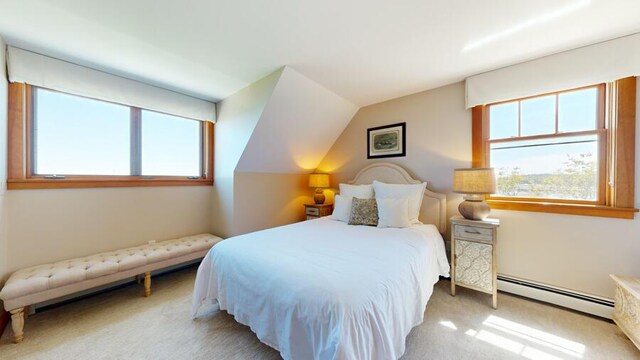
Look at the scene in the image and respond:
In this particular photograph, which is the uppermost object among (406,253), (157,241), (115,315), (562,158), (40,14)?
(40,14)

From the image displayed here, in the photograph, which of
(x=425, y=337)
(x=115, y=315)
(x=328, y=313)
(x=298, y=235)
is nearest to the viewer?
(x=328, y=313)

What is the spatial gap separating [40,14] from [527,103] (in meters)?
4.29

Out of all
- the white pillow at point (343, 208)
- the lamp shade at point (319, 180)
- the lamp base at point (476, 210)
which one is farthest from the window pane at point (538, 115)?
the lamp shade at point (319, 180)

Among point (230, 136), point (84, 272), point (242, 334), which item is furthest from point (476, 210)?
point (84, 272)

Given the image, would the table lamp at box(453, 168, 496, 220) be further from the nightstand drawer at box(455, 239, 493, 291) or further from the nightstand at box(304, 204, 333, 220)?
the nightstand at box(304, 204, 333, 220)

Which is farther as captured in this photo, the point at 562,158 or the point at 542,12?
the point at 562,158

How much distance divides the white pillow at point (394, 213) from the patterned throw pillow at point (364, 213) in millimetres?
81

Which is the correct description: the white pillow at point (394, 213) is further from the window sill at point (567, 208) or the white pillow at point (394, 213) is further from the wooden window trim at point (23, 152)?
the wooden window trim at point (23, 152)

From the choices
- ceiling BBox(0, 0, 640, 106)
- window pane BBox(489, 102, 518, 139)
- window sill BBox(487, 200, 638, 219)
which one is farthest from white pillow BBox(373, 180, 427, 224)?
ceiling BBox(0, 0, 640, 106)

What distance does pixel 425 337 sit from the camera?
5.47ft

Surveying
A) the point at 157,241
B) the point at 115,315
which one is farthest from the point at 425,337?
the point at 157,241

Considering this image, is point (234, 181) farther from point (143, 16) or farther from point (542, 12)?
point (542, 12)

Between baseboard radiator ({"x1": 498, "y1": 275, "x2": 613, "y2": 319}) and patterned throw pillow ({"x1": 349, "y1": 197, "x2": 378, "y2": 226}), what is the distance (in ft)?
4.82

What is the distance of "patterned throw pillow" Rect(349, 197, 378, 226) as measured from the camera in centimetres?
252
